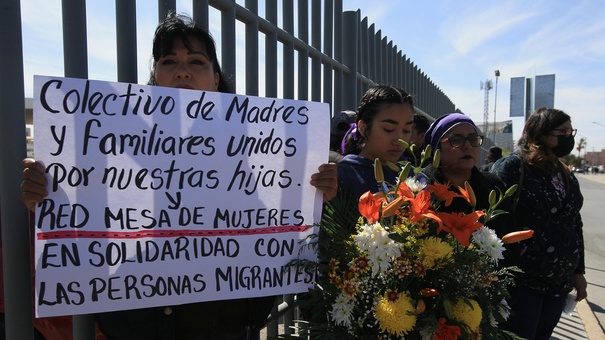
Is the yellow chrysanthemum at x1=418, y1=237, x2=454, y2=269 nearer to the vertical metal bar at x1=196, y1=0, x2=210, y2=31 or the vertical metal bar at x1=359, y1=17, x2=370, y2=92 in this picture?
the vertical metal bar at x1=196, y1=0, x2=210, y2=31

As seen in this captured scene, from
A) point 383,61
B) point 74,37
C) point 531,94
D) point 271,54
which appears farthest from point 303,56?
point 531,94

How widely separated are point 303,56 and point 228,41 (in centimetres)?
76

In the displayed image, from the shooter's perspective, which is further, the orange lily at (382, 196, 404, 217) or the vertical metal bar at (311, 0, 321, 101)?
the vertical metal bar at (311, 0, 321, 101)

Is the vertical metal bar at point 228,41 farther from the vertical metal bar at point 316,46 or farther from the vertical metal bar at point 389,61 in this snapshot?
the vertical metal bar at point 389,61

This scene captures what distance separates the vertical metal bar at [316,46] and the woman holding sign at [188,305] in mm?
1252

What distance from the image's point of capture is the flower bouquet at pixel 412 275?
3.59ft

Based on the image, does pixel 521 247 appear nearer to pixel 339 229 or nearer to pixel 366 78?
pixel 339 229

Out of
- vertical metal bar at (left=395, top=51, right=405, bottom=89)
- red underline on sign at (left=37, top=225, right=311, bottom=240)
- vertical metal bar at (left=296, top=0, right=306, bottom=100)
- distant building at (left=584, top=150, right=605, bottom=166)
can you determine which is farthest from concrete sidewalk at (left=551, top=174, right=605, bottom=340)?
distant building at (left=584, top=150, right=605, bottom=166)

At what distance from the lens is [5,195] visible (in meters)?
1.28

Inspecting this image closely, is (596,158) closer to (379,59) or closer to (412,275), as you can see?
(379,59)

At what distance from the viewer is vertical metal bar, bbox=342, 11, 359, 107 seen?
3284mm

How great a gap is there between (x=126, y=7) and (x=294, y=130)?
0.73m

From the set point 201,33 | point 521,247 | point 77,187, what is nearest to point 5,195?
point 77,187

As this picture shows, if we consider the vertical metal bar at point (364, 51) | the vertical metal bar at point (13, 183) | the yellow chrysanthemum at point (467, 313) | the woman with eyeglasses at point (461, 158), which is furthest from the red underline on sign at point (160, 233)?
the vertical metal bar at point (364, 51)
